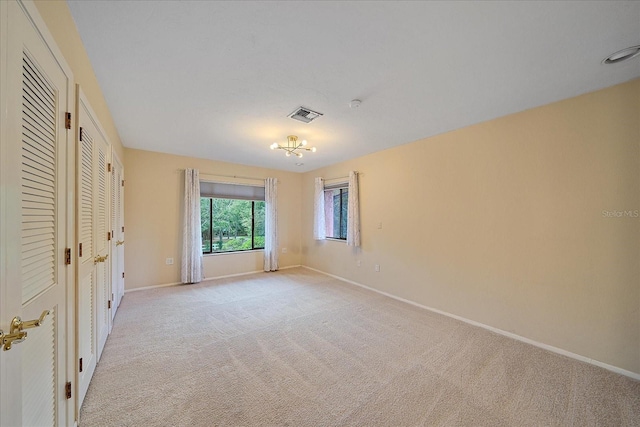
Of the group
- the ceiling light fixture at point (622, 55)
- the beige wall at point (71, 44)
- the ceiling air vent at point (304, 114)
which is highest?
the ceiling air vent at point (304, 114)

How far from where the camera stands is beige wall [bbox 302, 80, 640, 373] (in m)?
2.07

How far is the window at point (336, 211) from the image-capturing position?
511 centimetres

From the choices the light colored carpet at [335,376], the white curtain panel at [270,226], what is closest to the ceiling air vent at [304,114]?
the light colored carpet at [335,376]

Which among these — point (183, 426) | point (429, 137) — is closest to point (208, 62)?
point (183, 426)

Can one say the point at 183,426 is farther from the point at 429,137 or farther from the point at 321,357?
the point at 429,137

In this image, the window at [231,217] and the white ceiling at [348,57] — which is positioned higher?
the white ceiling at [348,57]

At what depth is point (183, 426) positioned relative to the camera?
1529 millimetres

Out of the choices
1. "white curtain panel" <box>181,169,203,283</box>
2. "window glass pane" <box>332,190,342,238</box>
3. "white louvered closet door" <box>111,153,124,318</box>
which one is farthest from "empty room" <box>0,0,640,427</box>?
"window glass pane" <box>332,190,342,238</box>

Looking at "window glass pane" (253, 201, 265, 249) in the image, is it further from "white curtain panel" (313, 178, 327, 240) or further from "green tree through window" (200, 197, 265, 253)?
"white curtain panel" (313, 178, 327, 240)

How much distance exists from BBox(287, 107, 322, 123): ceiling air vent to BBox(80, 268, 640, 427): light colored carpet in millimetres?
2480

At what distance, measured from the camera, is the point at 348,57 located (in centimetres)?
176

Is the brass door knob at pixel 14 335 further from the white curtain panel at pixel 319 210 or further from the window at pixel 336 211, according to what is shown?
the white curtain panel at pixel 319 210

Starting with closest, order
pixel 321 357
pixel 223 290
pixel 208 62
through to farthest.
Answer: pixel 208 62 < pixel 321 357 < pixel 223 290

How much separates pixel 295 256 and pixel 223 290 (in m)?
2.21
